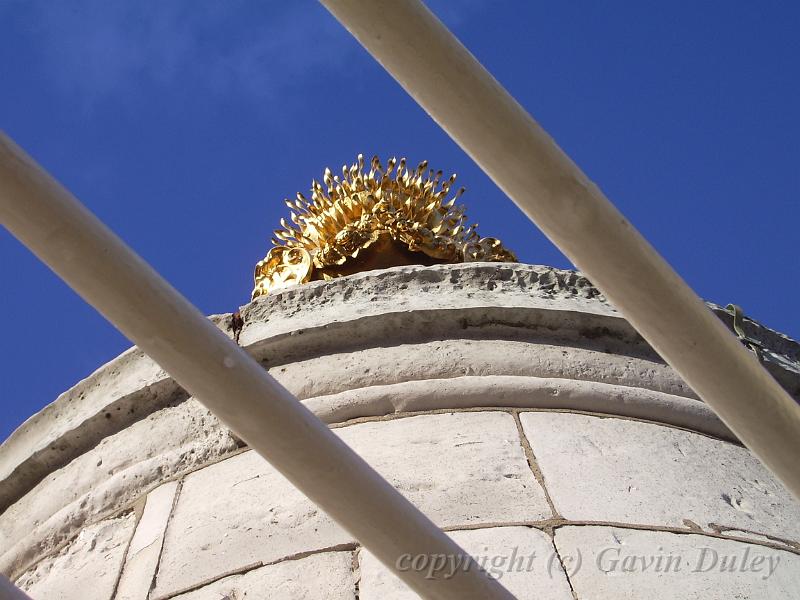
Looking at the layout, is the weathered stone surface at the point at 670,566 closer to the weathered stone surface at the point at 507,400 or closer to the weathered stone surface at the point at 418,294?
the weathered stone surface at the point at 507,400

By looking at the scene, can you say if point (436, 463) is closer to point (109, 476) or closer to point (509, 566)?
point (509, 566)

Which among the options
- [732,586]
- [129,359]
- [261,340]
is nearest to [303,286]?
[261,340]

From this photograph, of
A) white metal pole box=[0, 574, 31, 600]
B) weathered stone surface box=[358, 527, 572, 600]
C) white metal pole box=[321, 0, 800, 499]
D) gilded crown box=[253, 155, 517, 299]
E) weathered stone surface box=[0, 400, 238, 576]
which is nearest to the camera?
white metal pole box=[0, 574, 31, 600]

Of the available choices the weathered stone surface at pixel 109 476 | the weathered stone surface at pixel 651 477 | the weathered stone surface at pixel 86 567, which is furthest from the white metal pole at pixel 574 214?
the weathered stone surface at pixel 109 476

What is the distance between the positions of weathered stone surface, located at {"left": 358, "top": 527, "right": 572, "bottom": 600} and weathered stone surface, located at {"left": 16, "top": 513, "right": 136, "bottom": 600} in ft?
2.73

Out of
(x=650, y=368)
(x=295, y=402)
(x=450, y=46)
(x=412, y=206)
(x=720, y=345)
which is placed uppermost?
(x=412, y=206)

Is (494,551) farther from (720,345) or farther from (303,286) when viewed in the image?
(303,286)

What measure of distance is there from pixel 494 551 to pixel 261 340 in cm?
158

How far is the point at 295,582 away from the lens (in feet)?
10.5

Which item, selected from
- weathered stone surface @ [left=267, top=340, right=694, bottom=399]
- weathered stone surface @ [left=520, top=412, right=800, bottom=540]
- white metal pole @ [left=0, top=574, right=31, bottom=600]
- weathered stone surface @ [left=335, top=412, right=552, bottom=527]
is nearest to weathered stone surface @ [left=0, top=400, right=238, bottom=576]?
weathered stone surface @ [left=267, top=340, right=694, bottom=399]

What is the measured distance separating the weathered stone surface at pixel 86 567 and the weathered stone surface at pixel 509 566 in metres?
0.83

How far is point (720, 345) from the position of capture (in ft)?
7.93

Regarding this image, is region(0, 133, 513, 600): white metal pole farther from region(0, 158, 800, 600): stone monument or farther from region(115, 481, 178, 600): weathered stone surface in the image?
region(115, 481, 178, 600): weathered stone surface

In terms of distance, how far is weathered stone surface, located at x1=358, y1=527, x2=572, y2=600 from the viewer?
10.0ft
